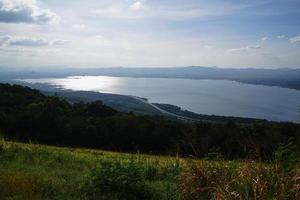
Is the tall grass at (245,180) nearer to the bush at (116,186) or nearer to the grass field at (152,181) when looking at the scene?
the grass field at (152,181)

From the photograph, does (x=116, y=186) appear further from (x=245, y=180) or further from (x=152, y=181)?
(x=245, y=180)

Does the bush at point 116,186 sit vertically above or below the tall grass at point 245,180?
below

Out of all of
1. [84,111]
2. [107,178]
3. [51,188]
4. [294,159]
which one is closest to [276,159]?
[294,159]

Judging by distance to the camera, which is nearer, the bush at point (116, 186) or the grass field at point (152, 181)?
the grass field at point (152, 181)

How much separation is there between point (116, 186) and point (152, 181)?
1809 millimetres

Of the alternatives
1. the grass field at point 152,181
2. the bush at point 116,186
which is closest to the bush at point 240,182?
the grass field at point 152,181

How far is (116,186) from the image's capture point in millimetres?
6762

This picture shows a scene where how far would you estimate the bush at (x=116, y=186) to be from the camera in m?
6.70

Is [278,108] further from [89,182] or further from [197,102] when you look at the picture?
[89,182]

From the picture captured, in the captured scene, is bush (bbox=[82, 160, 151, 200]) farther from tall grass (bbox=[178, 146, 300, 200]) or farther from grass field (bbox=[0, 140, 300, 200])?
tall grass (bbox=[178, 146, 300, 200])

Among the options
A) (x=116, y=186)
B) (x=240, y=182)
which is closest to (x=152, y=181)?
(x=116, y=186)

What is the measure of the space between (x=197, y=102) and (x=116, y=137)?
106 metres

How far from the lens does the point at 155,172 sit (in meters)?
9.00

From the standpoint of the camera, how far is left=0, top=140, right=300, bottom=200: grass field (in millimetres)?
4941
